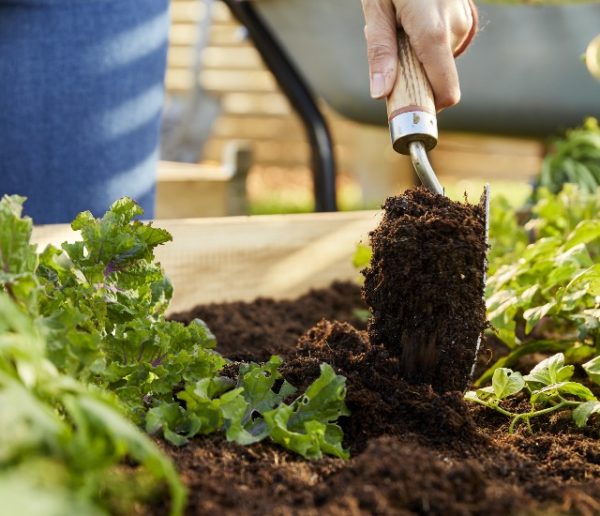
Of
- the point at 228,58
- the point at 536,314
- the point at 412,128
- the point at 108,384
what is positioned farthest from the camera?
the point at 228,58

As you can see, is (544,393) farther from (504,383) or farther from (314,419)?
(314,419)

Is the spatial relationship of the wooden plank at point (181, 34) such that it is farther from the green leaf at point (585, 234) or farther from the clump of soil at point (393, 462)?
the clump of soil at point (393, 462)

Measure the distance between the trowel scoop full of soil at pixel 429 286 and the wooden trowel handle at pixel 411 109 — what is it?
9 cm

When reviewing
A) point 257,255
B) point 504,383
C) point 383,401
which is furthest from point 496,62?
point 383,401

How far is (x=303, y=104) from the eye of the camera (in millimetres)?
3223

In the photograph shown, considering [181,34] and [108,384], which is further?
[181,34]

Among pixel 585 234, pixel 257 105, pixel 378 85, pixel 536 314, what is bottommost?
pixel 536 314

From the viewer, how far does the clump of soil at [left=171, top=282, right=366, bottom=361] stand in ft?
5.62

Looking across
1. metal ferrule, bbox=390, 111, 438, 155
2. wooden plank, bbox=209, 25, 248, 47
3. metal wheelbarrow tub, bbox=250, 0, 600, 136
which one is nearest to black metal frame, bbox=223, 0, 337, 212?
metal wheelbarrow tub, bbox=250, 0, 600, 136

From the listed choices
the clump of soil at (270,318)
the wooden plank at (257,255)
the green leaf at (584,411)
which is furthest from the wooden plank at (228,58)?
the green leaf at (584,411)

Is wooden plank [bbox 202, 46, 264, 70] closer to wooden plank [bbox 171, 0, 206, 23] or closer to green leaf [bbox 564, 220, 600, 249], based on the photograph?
wooden plank [bbox 171, 0, 206, 23]

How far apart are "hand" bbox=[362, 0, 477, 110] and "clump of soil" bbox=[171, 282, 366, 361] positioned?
0.48 m

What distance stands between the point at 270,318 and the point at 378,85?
2.27 feet

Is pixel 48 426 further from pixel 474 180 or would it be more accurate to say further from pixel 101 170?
pixel 474 180
